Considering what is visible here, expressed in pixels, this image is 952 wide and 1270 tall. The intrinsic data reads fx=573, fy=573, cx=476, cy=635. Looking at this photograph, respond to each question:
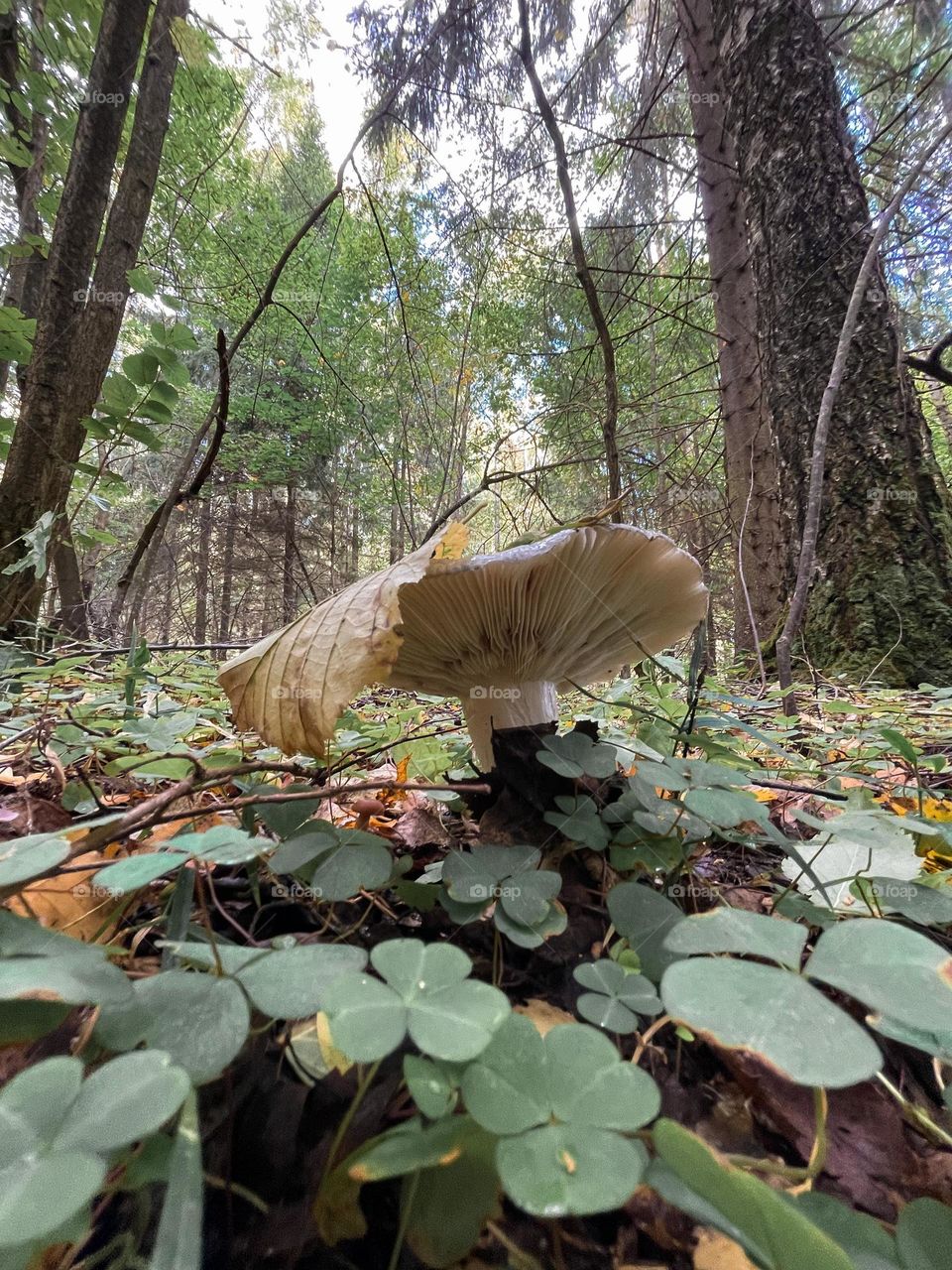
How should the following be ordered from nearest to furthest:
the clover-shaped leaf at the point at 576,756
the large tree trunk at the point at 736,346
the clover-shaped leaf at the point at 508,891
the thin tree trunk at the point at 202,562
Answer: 1. the clover-shaped leaf at the point at 508,891
2. the clover-shaped leaf at the point at 576,756
3. the large tree trunk at the point at 736,346
4. the thin tree trunk at the point at 202,562

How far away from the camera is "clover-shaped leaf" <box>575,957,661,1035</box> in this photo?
0.55 m

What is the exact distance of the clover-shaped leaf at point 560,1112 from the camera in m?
0.34

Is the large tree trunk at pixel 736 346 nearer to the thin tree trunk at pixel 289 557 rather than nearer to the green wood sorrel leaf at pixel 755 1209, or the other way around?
the green wood sorrel leaf at pixel 755 1209

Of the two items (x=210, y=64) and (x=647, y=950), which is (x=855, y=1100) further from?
(x=210, y=64)

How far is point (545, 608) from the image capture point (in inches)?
44.4

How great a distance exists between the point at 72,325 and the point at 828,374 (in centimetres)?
393

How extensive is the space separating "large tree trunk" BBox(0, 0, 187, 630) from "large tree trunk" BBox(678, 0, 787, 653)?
3.62 metres

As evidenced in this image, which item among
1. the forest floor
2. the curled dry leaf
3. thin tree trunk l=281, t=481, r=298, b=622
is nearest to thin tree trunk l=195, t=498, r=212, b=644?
thin tree trunk l=281, t=481, r=298, b=622

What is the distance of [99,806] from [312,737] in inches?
16.6

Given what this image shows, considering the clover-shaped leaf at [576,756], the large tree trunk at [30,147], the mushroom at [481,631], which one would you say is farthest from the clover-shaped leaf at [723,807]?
the large tree trunk at [30,147]

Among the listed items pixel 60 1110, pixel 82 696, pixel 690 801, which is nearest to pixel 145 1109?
pixel 60 1110

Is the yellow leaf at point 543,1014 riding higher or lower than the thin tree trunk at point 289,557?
lower

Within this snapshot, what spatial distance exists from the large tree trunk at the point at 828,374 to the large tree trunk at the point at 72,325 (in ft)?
11.2

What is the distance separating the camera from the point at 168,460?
35.2 feet
